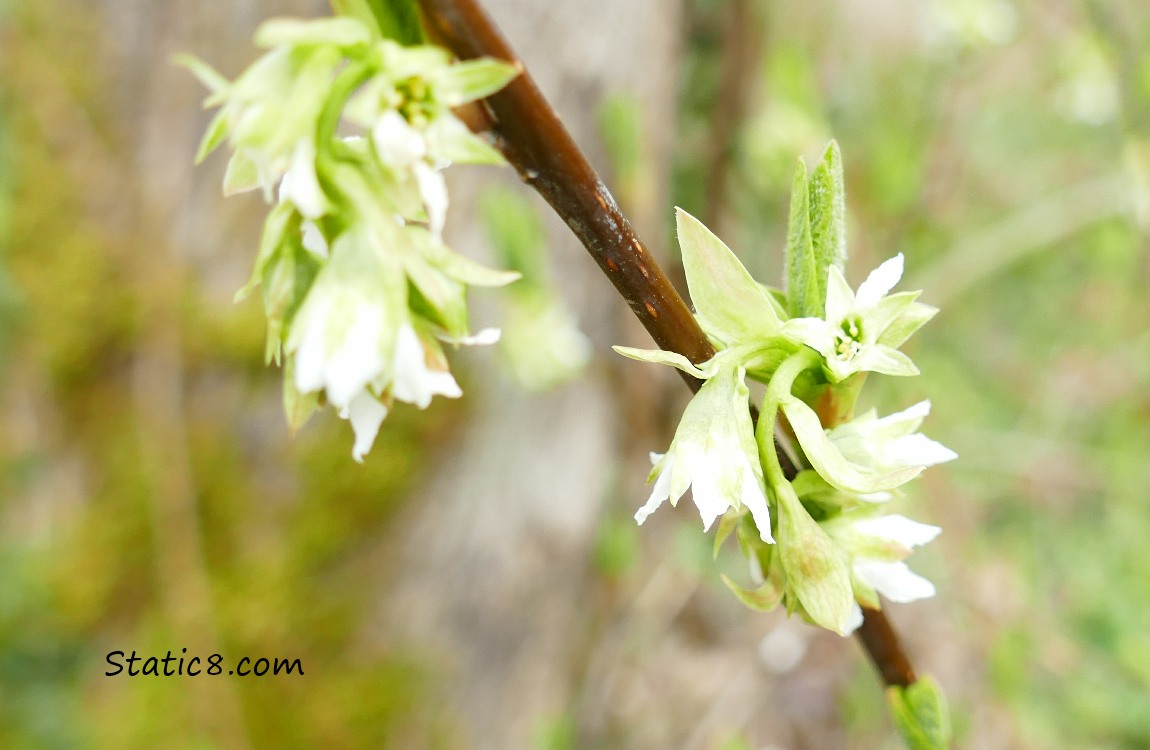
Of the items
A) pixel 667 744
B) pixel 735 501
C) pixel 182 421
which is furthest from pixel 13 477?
pixel 735 501

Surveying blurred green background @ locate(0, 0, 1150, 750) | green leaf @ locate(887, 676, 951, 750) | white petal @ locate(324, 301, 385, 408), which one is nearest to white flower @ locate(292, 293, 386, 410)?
white petal @ locate(324, 301, 385, 408)

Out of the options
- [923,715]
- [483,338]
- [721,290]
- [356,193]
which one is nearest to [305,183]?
[356,193]

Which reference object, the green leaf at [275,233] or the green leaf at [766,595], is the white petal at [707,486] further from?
the green leaf at [275,233]

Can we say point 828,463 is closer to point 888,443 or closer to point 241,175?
point 888,443

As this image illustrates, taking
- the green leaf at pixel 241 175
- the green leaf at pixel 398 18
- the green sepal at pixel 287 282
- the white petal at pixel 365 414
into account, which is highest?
the green leaf at pixel 398 18

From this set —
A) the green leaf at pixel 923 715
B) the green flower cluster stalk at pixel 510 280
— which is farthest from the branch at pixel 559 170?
the green leaf at pixel 923 715

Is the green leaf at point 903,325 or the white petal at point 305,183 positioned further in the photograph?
the green leaf at point 903,325

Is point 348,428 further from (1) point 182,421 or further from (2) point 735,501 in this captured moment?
(2) point 735,501

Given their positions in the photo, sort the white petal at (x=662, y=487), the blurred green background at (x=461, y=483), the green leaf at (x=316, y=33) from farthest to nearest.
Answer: the blurred green background at (x=461, y=483), the white petal at (x=662, y=487), the green leaf at (x=316, y=33)
